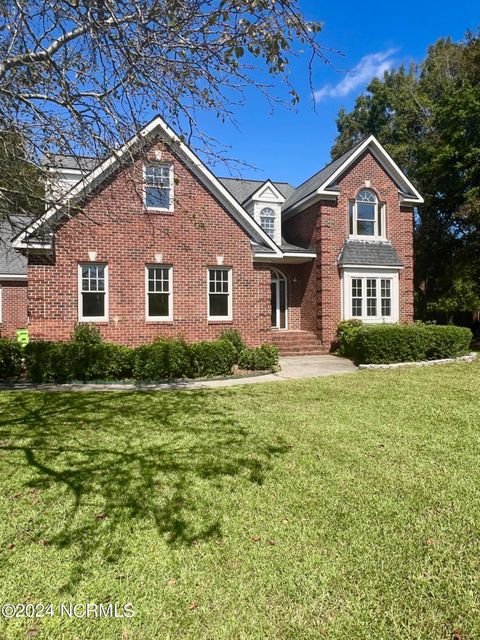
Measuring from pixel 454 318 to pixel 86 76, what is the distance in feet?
82.6

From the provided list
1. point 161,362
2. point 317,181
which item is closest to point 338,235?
point 317,181

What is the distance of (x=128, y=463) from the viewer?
5004mm

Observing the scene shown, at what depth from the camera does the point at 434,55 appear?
28.3 m

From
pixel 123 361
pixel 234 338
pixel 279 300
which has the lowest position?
pixel 123 361

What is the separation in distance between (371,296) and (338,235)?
299cm

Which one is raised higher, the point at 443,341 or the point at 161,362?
the point at 443,341

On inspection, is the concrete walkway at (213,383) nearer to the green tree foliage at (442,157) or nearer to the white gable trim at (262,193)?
the white gable trim at (262,193)

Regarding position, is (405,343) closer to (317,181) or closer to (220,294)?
(220,294)

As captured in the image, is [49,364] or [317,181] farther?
[317,181]

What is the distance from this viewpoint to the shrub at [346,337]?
15.4 m

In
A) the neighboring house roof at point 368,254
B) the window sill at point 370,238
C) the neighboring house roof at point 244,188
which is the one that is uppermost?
the neighboring house roof at point 244,188

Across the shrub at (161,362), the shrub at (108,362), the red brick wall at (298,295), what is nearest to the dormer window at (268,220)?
the red brick wall at (298,295)

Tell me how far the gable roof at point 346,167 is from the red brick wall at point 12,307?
13.6m

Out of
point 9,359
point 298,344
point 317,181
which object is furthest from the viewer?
point 317,181
